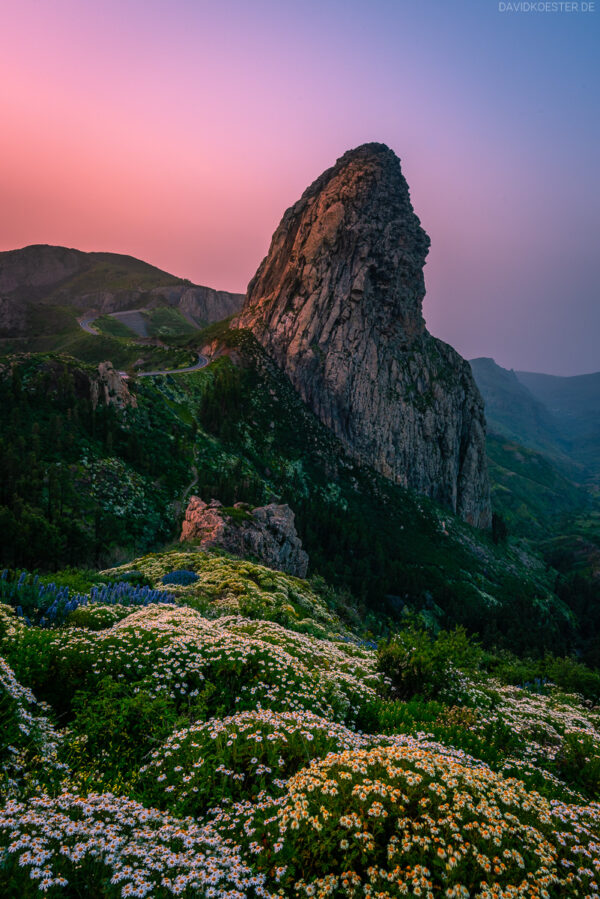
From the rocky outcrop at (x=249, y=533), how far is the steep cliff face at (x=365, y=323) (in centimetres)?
7095

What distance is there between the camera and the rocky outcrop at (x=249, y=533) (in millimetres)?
30375

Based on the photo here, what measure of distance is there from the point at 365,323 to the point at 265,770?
374ft

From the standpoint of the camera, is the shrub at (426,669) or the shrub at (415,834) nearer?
the shrub at (415,834)

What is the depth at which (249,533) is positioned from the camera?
32094 mm

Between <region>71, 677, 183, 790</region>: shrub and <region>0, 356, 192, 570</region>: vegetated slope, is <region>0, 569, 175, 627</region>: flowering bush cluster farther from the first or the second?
<region>0, 356, 192, 570</region>: vegetated slope

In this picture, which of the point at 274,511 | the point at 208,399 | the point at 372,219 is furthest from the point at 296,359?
the point at 274,511

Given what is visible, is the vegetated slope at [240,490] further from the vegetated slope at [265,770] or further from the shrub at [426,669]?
the shrub at [426,669]

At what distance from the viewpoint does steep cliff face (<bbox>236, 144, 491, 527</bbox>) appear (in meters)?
107

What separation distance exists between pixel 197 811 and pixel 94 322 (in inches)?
6716

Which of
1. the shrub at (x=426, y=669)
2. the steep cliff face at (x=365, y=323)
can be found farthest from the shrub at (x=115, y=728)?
the steep cliff face at (x=365, y=323)

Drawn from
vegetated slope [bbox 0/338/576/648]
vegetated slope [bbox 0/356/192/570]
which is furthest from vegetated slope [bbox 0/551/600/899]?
vegetated slope [bbox 0/338/576/648]

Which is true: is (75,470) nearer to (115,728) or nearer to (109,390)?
(109,390)

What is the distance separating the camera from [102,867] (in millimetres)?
4035

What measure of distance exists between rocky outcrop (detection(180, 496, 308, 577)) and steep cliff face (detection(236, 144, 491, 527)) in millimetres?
70954
